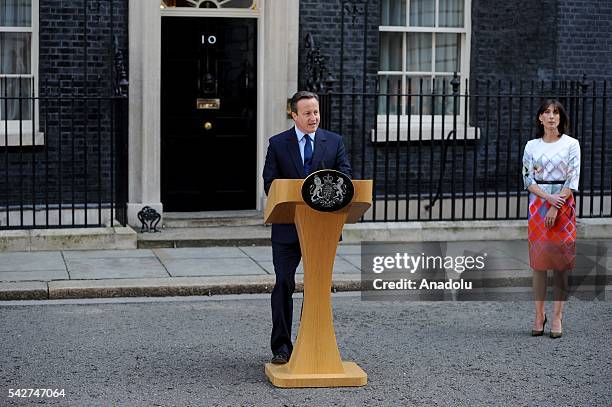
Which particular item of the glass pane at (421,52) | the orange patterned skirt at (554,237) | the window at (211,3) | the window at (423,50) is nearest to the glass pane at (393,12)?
the window at (423,50)

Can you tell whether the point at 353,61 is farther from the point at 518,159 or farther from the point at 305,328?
the point at 305,328

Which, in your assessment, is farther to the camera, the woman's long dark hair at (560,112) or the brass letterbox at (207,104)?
the brass letterbox at (207,104)

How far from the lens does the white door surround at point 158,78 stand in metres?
13.1

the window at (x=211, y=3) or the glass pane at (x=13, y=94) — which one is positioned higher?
the window at (x=211, y=3)

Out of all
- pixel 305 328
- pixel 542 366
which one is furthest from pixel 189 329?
pixel 542 366

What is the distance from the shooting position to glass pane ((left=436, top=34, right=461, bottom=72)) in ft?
48.1

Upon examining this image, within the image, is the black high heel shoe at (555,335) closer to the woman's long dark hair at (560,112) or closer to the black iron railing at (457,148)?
the woman's long dark hair at (560,112)

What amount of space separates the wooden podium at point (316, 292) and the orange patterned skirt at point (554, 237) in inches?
81.6

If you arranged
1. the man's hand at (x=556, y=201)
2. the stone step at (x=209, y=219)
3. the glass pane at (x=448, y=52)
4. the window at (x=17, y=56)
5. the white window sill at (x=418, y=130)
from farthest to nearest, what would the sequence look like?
the glass pane at (x=448, y=52) → the white window sill at (x=418, y=130) → the stone step at (x=209, y=219) → the window at (x=17, y=56) → the man's hand at (x=556, y=201)

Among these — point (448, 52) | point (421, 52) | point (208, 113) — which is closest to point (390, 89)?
point (421, 52)

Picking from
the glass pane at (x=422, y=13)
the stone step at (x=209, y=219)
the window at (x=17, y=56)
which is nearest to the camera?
the window at (x=17, y=56)

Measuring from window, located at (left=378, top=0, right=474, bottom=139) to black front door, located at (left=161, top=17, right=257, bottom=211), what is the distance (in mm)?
1735

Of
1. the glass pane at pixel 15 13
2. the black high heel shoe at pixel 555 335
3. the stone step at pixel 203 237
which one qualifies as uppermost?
the glass pane at pixel 15 13

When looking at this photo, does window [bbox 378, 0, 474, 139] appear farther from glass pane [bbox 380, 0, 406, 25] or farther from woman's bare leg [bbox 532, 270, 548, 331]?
woman's bare leg [bbox 532, 270, 548, 331]
